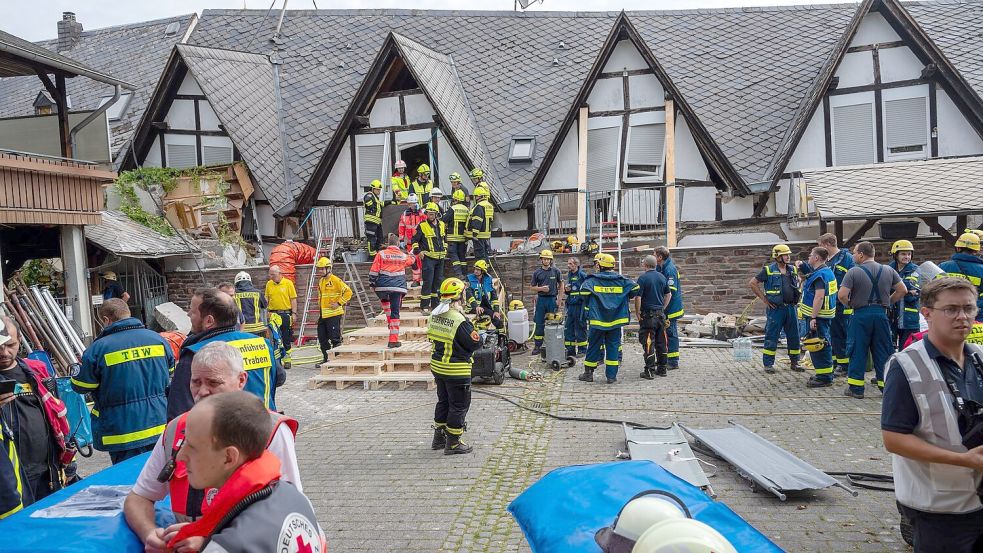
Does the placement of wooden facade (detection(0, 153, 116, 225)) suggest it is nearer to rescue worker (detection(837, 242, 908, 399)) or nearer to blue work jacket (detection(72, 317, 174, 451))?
blue work jacket (detection(72, 317, 174, 451))

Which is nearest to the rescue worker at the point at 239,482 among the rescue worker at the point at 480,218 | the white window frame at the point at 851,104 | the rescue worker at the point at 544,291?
the rescue worker at the point at 544,291

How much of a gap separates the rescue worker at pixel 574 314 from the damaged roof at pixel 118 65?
14.6 m

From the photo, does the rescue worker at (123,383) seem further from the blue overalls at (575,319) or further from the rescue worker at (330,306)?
the blue overalls at (575,319)

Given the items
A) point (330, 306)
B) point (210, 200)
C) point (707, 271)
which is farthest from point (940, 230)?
point (210, 200)

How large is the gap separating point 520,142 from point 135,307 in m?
10.4

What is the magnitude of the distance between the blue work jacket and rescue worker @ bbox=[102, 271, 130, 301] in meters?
8.75

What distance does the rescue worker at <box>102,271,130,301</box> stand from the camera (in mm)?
13969

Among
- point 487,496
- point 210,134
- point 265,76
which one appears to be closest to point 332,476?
point 487,496

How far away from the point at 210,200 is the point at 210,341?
15.5 m

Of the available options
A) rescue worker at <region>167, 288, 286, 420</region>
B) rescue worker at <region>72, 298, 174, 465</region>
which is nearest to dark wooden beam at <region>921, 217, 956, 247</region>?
rescue worker at <region>167, 288, 286, 420</region>

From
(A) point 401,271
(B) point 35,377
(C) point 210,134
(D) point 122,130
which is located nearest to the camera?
(B) point 35,377

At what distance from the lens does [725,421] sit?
8.45 m

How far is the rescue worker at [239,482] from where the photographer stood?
7.30ft

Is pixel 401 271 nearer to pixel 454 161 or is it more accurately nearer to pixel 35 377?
pixel 454 161
